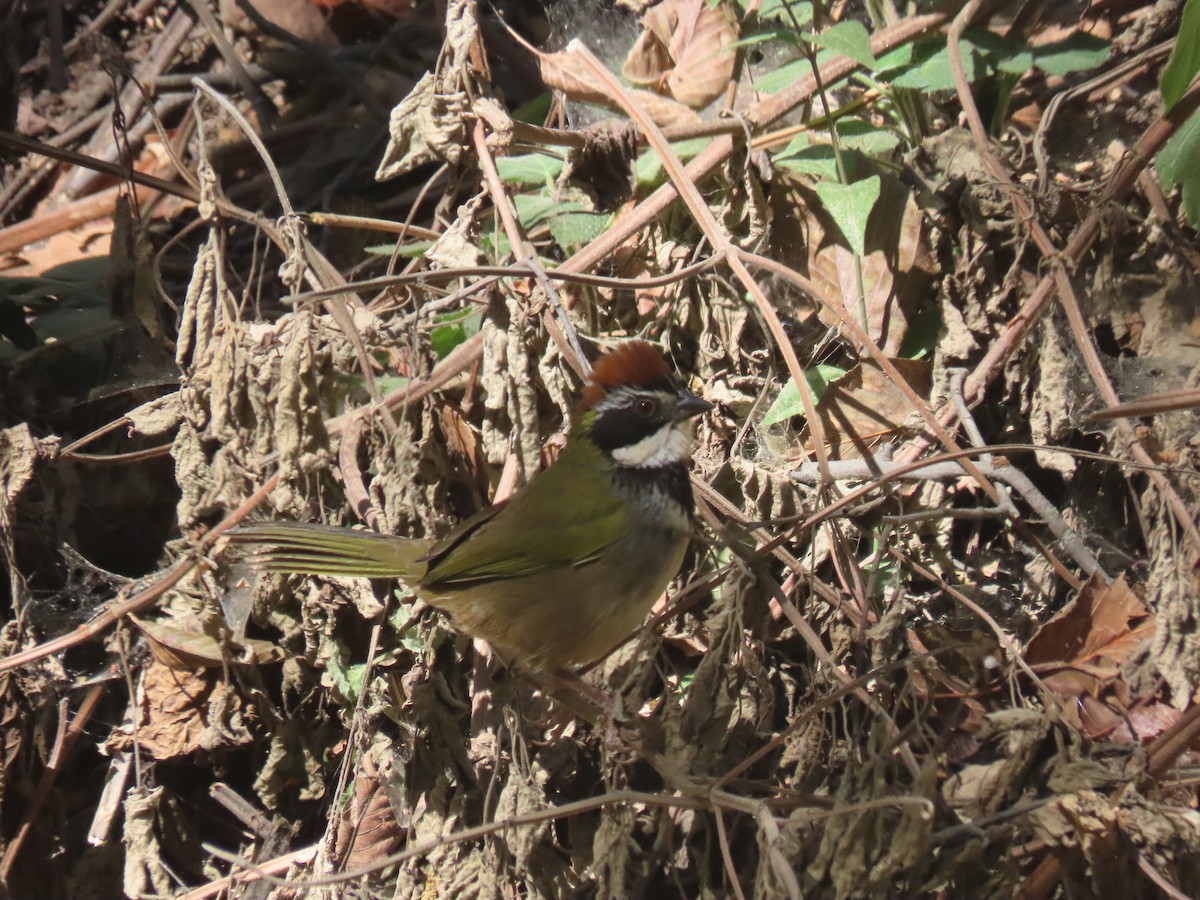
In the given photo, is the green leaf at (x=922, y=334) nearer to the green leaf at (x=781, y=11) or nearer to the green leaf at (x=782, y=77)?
the green leaf at (x=782, y=77)

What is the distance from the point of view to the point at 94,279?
488cm

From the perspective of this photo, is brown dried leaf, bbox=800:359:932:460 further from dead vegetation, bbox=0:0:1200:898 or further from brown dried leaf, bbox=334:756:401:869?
brown dried leaf, bbox=334:756:401:869

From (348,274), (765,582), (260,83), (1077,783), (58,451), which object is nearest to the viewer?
(1077,783)

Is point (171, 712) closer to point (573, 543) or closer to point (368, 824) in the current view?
point (368, 824)

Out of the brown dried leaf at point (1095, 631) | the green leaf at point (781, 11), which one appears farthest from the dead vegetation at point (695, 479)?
the green leaf at point (781, 11)

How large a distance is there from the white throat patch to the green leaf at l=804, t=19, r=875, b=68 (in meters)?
1.25

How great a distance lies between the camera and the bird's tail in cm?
308

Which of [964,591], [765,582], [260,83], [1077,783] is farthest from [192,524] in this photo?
[260,83]

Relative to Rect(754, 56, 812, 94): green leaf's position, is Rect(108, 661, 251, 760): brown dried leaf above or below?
below

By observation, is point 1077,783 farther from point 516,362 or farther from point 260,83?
point 260,83

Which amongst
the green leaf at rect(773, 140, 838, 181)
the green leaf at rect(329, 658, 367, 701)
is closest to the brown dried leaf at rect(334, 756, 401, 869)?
the green leaf at rect(329, 658, 367, 701)

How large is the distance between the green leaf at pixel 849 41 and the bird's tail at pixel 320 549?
6.61 ft

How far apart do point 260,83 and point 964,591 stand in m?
4.43

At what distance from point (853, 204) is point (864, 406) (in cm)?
65
